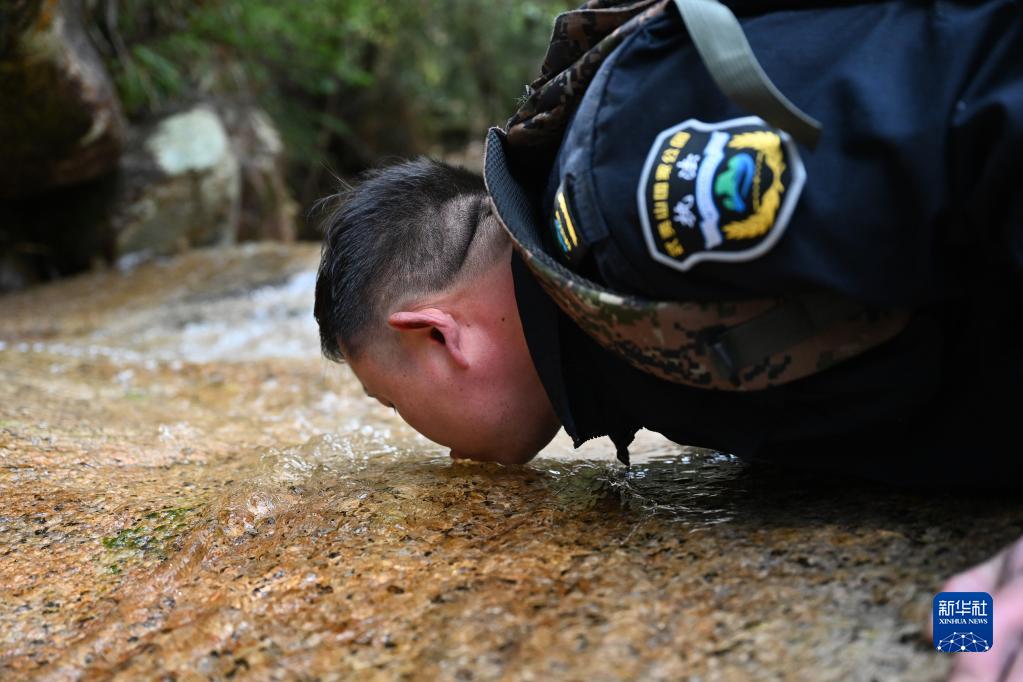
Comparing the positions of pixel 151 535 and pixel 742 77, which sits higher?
pixel 742 77

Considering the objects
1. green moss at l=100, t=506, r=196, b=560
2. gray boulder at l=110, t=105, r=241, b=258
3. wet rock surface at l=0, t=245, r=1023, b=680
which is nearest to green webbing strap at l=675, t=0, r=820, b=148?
wet rock surface at l=0, t=245, r=1023, b=680

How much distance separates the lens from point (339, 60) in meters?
7.71

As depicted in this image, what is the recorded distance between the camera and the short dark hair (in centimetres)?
153

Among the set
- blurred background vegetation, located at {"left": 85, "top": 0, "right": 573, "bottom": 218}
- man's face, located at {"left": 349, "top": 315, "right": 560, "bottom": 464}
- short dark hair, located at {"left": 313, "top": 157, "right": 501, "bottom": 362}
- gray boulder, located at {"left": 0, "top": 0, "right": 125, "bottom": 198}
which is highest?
blurred background vegetation, located at {"left": 85, "top": 0, "right": 573, "bottom": 218}

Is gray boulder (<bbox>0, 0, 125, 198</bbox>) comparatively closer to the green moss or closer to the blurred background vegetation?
the blurred background vegetation

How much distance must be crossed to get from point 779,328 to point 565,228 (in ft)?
1.02

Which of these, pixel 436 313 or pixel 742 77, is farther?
pixel 436 313

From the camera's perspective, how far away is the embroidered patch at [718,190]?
3.37ft

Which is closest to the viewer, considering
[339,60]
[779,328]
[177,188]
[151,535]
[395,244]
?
[779,328]

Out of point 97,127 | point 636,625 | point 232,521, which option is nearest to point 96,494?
point 232,521

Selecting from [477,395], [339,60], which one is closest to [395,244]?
[477,395]

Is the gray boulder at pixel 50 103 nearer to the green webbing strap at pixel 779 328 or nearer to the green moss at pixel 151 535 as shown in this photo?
the green moss at pixel 151 535

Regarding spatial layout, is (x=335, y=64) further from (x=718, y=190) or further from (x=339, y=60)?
(x=718, y=190)

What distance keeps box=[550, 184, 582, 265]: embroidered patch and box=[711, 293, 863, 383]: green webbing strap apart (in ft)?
0.75
